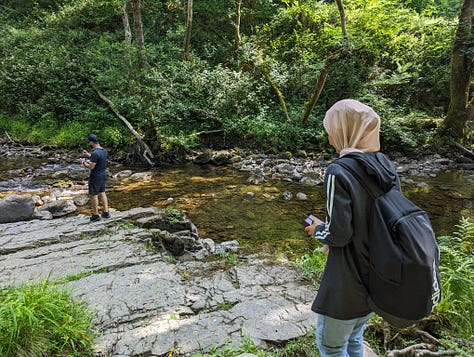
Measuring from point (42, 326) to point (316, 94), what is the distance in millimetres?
12761

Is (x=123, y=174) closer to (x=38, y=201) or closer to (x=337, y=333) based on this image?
(x=38, y=201)

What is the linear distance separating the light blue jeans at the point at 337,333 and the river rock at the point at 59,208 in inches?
291

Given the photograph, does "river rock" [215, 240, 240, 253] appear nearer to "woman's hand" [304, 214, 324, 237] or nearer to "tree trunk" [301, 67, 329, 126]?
"woman's hand" [304, 214, 324, 237]

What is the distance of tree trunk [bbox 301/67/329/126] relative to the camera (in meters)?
13.0

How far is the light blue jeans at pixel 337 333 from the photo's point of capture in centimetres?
180

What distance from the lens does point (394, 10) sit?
50.0 ft

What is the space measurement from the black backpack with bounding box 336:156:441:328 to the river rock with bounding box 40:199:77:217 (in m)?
7.72

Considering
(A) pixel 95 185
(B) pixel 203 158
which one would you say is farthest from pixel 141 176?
(A) pixel 95 185

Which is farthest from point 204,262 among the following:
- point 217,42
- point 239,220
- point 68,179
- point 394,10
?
point 217,42

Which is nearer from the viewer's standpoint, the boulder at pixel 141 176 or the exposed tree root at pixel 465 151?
the boulder at pixel 141 176

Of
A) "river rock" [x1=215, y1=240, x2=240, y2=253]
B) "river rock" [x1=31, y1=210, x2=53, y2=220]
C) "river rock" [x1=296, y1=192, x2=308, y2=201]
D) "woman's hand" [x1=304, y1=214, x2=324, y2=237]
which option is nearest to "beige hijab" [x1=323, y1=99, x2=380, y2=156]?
"woman's hand" [x1=304, y1=214, x2=324, y2=237]

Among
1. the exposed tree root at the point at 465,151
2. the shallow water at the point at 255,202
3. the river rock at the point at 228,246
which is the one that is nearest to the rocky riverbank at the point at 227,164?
the exposed tree root at the point at 465,151

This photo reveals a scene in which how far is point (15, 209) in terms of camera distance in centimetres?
696

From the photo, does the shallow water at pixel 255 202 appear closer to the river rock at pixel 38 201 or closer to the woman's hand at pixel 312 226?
the river rock at pixel 38 201
